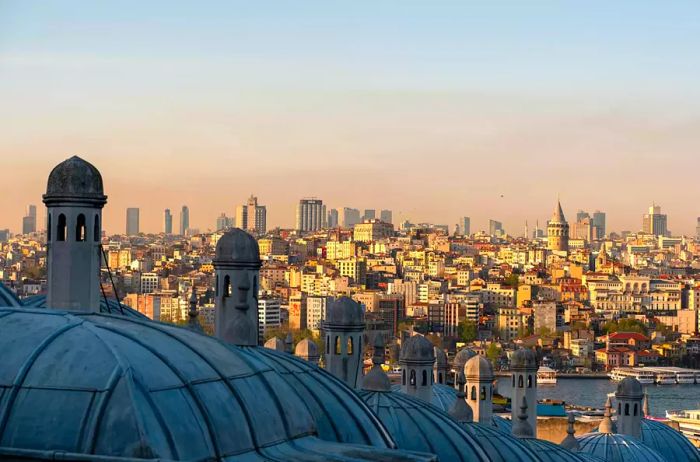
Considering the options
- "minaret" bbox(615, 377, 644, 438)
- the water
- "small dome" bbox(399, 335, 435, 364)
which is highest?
"small dome" bbox(399, 335, 435, 364)

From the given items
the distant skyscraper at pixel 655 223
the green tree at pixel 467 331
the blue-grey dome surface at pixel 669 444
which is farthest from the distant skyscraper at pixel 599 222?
the blue-grey dome surface at pixel 669 444

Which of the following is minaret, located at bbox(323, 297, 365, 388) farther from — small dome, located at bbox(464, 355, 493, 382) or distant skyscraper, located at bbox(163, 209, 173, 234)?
distant skyscraper, located at bbox(163, 209, 173, 234)

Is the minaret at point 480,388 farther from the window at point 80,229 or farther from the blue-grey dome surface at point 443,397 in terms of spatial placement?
the window at point 80,229

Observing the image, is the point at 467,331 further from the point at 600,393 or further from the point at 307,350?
the point at 307,350

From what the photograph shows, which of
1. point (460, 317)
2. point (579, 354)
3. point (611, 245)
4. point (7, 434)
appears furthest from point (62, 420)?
point (611, 245)

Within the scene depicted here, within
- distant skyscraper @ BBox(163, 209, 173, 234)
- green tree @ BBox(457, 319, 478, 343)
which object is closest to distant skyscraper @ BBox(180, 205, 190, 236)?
distant skyscraper @ BBox(163, 209, 173, 234)

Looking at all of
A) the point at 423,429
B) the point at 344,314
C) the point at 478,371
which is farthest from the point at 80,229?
the point at 478,371

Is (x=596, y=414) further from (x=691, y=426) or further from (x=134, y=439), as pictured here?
(x=134, y=439)
